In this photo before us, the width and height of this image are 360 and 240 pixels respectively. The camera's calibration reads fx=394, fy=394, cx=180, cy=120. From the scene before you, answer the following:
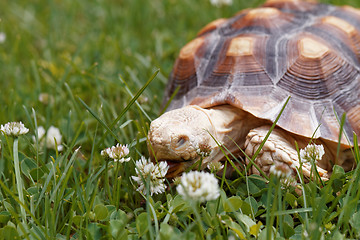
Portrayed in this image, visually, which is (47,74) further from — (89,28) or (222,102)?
(222,102)

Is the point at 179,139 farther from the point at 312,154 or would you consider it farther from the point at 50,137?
the point at 50,137

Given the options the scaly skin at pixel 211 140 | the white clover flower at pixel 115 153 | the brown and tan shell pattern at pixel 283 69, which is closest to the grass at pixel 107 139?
the white clover flower at pixel 115 153

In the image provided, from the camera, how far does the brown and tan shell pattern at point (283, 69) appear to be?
6.94ft

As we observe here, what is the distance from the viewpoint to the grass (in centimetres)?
157

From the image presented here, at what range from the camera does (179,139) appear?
186 centimetres

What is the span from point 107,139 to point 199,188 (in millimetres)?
1134

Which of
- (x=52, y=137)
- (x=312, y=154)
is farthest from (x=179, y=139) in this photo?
(x=52, y=137)

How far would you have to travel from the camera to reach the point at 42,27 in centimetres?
445

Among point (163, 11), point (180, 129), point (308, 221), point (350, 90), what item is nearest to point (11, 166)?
point (180, 129)

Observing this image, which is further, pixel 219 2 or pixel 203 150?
pixel 219 2

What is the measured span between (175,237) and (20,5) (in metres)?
4.35

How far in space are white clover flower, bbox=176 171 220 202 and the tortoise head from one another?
400mm

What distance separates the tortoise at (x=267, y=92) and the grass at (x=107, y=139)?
21 cm

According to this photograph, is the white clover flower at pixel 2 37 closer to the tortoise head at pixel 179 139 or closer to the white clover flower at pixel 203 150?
the tortoise head at pixel 179 139
